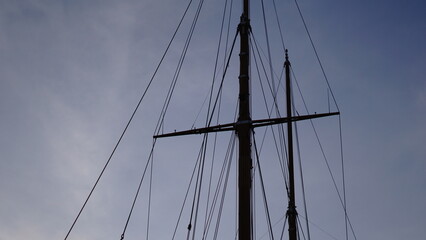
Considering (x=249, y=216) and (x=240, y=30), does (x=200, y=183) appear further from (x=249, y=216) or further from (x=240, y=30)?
(x=240, y=30)

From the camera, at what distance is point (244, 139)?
17.6 m

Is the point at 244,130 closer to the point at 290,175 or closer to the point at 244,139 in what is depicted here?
the point at 244,139

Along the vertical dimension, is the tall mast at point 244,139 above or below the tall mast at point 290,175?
below

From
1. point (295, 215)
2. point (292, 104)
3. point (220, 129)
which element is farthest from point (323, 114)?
point (292, 104)

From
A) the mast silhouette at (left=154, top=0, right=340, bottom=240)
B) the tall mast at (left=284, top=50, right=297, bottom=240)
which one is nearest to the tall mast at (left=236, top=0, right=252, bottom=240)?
the mast silhouette at (left=154, top=0, right=340, bottom=240)

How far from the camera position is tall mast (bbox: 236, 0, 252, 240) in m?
15.8

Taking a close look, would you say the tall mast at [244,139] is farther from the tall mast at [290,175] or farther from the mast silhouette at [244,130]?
the tall mast at [290,175]

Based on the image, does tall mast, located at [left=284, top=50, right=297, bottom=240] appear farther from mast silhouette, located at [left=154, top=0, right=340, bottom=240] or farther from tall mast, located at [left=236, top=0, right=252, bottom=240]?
tall mast, located at [left=236, top=0, right=252, bottom=240]

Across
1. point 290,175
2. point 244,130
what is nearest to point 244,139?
point 244,130

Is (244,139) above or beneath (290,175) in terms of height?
beneath

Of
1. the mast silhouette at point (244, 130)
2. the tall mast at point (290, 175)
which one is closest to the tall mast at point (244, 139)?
the mast silhouette at point (244, 130)

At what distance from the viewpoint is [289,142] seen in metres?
35.5

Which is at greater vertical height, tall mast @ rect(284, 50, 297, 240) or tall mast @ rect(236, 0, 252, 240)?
tall mast @ rect(284, 50, 297, 240)

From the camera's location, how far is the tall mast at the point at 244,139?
1580 cm
